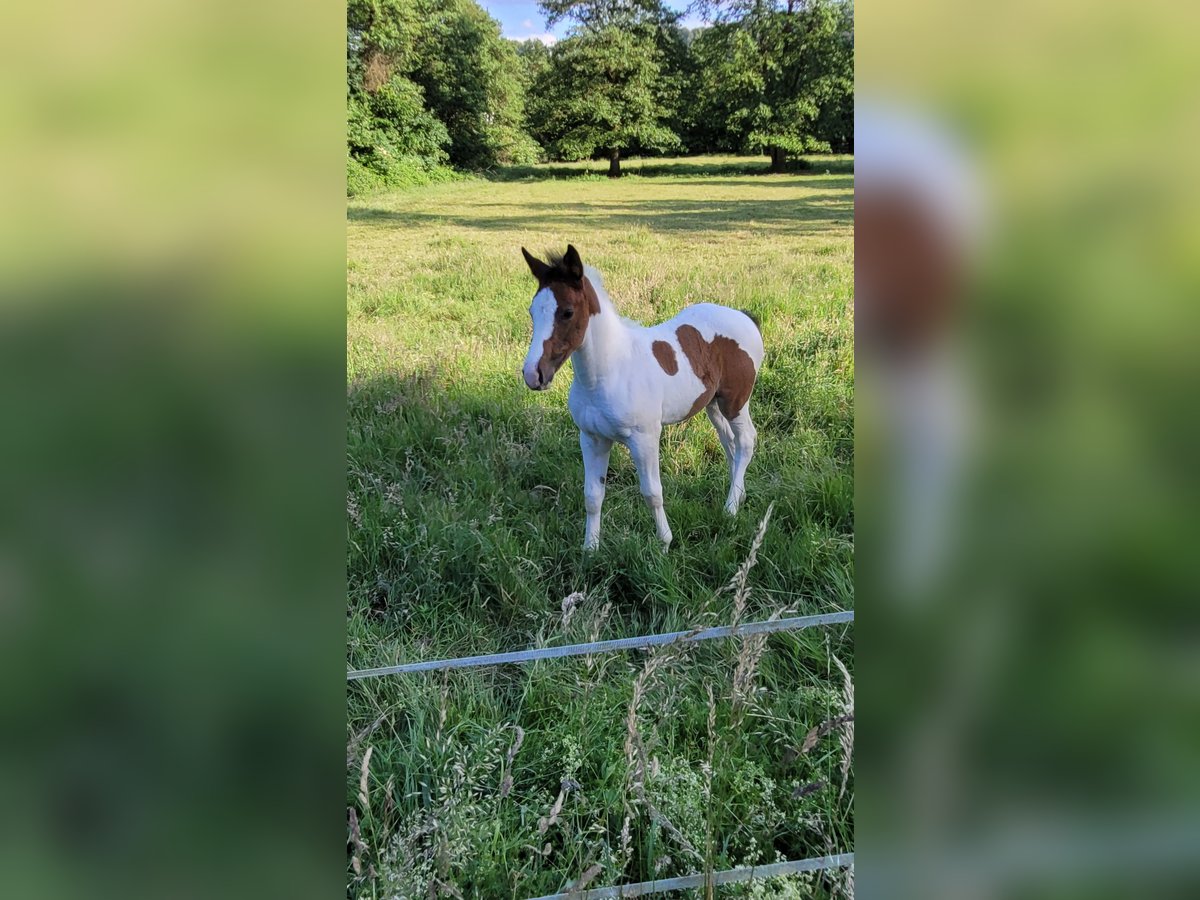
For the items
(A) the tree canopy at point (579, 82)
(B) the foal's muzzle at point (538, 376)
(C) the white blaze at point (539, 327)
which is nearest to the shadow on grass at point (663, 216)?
(A) the tree canopy at point (579, 82)

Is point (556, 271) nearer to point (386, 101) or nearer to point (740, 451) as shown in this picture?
point (386, 101)

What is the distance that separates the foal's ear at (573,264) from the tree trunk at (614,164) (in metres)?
0.36

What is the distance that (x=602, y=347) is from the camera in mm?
2188

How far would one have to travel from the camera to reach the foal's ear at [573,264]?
1.91 meters

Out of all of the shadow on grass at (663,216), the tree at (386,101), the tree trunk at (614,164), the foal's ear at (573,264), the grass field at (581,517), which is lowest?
the grass field at (581,517)
